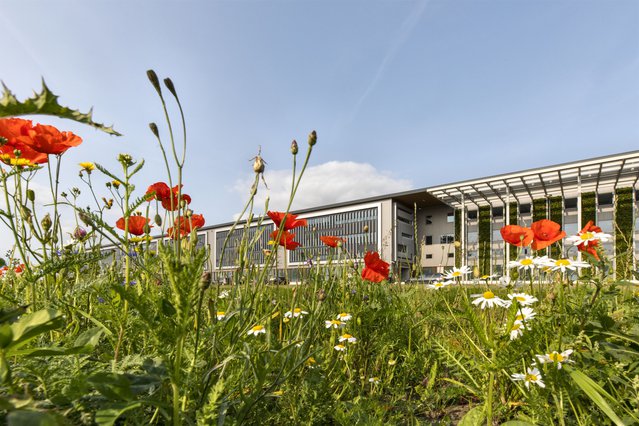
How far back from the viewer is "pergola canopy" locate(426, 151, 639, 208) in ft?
64.8

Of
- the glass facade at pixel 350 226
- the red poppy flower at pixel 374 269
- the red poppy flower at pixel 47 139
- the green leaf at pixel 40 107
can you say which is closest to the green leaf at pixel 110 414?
the green leaf at pixel 40 107

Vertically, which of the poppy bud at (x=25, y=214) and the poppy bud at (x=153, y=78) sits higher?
the poppy bud at (x=153, y=78)

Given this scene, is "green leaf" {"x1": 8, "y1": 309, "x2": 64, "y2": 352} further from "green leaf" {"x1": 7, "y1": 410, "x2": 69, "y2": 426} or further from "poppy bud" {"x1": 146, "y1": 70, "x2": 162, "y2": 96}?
"poppy bud" {"x1": 146, "y1": 70, "x2": 162, "y2": 96}

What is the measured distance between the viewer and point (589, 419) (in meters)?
0.86

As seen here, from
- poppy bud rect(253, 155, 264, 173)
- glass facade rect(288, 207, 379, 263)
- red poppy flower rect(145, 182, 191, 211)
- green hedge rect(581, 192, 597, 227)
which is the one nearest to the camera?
poppy bud rect(253, 155, 264, 173)

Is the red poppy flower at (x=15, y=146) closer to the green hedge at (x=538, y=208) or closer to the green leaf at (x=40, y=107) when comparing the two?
the green leaf at (x=40, y=107)

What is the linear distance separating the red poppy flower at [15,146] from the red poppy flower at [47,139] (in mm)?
12

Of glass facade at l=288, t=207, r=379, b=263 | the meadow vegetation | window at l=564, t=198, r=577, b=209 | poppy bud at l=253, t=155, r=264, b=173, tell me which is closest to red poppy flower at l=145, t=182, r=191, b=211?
the meadow vegetation

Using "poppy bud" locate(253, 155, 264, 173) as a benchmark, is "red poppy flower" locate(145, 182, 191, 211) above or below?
below

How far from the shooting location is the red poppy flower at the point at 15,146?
0.81 metres

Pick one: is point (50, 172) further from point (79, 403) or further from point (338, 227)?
point (338, 227)

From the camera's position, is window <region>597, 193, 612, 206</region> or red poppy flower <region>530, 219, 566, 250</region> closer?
red poppy flower <region>530, 219, 566, 250</region>

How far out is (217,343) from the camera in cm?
75

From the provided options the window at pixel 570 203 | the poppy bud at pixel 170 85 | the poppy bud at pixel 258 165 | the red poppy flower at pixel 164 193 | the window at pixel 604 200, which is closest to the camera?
the poppy bud at pixel 170 85
